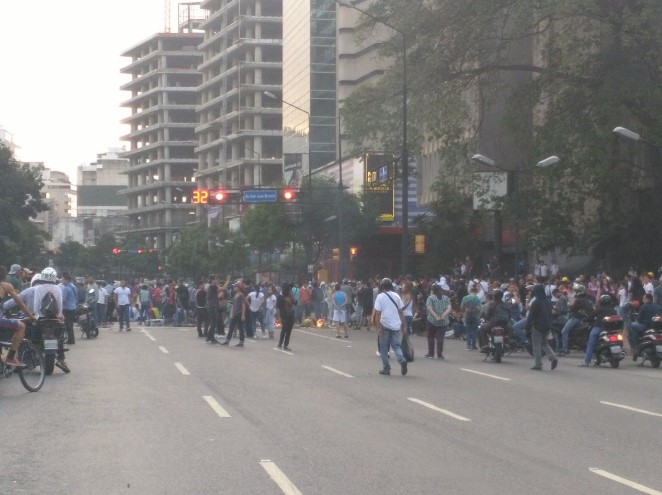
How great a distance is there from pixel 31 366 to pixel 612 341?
38.7 feet

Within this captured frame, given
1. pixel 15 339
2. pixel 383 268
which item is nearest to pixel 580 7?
pixel 15 339

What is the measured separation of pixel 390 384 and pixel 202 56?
119 meters

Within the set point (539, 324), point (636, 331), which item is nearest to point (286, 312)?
point (539, 324)

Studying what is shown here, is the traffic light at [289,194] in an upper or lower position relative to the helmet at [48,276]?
upper

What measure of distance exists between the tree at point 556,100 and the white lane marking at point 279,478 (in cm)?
2575

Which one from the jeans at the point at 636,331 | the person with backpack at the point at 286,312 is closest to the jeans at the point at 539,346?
the jeans at the point at 636,331

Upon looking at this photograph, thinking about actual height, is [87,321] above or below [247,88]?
below

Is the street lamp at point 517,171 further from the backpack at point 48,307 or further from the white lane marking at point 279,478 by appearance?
the white lane marking at point 279,478

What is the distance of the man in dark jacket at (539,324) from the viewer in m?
22.4

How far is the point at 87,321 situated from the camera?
33500mm

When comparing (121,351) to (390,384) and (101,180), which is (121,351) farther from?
(101,180)

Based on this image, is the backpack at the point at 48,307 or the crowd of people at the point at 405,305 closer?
the backpack at the point at 48,307

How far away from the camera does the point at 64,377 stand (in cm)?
1956

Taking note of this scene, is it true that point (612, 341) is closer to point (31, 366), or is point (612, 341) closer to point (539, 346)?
point (539, 346)
